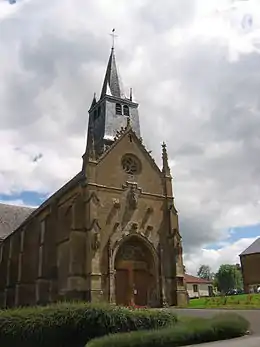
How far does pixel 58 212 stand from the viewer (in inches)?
1490

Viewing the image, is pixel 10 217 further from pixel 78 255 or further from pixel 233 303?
pixel 233 303

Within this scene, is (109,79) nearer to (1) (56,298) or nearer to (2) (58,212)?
(2) (58,212)

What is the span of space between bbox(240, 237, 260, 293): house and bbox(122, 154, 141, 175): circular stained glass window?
3112 cm

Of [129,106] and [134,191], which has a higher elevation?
[129,106]

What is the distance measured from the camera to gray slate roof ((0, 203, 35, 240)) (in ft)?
164

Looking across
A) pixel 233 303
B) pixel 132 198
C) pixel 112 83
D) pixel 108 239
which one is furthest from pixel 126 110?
pixel 233 303

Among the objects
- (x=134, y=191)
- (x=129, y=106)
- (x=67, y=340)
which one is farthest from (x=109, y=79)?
(x=67, y=340)

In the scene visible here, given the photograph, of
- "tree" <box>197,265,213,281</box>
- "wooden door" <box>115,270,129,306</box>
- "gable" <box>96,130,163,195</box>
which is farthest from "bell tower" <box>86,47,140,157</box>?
"tree" <box>197,265,213,281</box>

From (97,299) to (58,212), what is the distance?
35.9ft

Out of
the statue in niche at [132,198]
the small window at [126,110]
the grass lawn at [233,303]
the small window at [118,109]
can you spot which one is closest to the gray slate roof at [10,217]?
the statue in niche at [132,198]

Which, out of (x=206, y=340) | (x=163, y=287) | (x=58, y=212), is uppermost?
(x=58, y=212)

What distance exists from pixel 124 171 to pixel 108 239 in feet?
24.3

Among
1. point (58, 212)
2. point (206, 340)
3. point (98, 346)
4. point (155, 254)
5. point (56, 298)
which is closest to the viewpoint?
point (98, 346)

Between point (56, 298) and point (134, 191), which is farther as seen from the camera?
point (134, 191)
